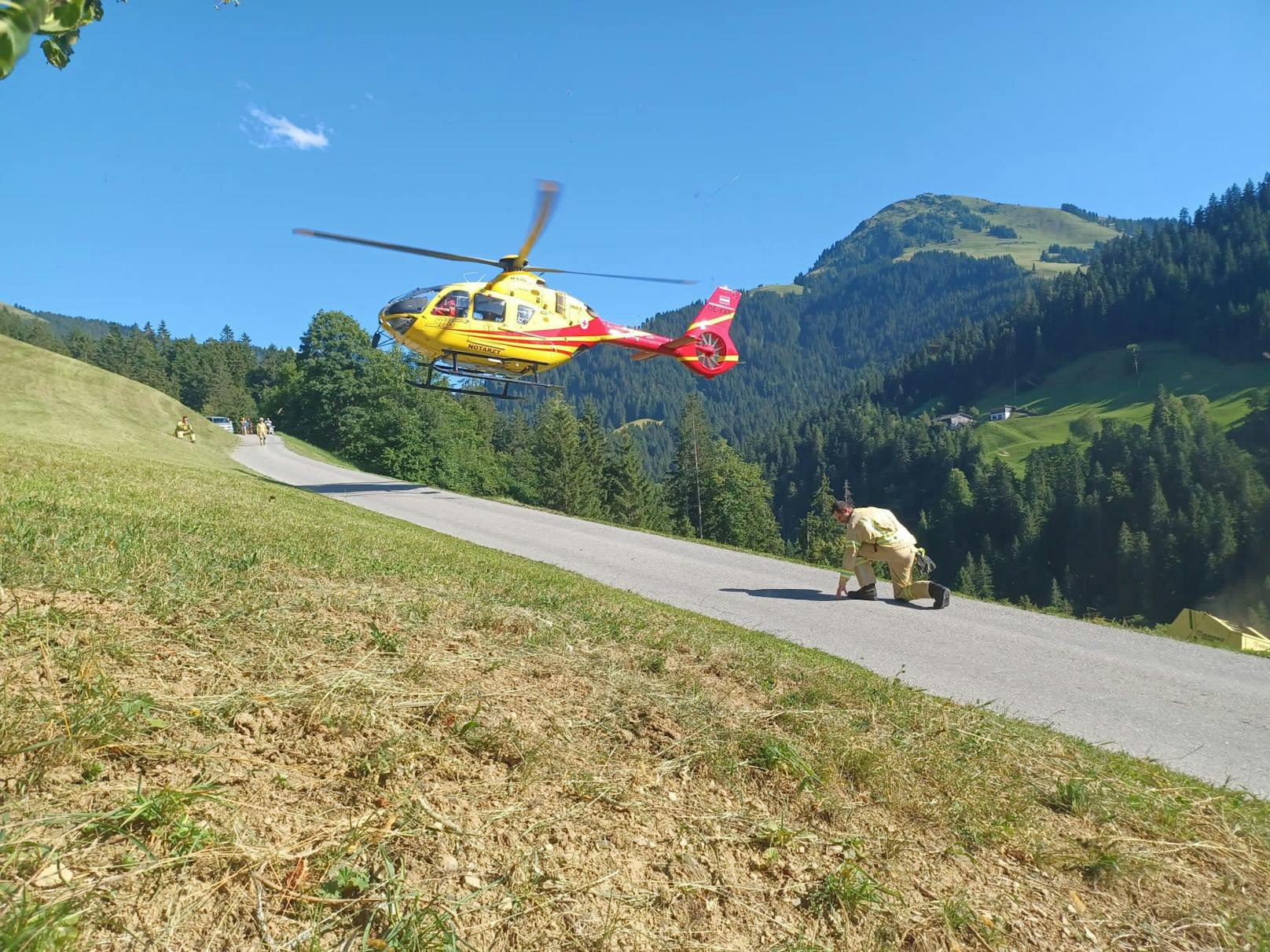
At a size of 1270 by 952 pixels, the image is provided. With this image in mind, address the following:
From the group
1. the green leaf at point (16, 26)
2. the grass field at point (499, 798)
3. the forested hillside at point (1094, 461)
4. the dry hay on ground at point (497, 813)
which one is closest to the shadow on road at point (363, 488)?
the grass field at point (499, 798)

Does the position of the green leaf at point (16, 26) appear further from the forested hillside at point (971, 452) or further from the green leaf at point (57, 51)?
the forested hillside at point (971, 452)

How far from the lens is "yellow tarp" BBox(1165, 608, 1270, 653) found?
31.3ft

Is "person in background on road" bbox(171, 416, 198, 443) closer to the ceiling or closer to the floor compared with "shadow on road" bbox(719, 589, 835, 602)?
closer to the ceiling

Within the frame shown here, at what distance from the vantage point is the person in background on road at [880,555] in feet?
35.7

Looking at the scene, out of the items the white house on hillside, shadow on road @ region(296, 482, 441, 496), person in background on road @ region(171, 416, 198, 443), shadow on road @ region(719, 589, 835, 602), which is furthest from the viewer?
the white house on hillside

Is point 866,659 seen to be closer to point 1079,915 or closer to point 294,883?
point 1079,915

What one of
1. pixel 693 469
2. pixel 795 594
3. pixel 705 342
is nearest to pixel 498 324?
pixel 705 342

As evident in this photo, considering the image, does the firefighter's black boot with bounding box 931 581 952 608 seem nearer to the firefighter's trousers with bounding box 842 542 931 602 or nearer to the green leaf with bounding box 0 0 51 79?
the firefighter's trousers with bounding box 842 542 931 602

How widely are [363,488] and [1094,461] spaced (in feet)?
335

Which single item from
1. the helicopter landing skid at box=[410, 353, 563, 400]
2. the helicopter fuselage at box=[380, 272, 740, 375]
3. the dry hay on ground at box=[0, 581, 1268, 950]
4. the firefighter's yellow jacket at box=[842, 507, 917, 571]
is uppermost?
the helicopter fuselage at box=[380, 272, 740, 375]

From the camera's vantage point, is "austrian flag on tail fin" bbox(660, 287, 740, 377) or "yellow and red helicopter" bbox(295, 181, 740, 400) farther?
"austrian flag on tail fin" bbox(660, 287, 740, 377)

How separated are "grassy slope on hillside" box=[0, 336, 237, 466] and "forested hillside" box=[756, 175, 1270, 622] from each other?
46716mm

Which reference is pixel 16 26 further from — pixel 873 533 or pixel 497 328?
pixel 497 328

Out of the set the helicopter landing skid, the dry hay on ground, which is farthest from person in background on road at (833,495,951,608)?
the helicopter landing skid
